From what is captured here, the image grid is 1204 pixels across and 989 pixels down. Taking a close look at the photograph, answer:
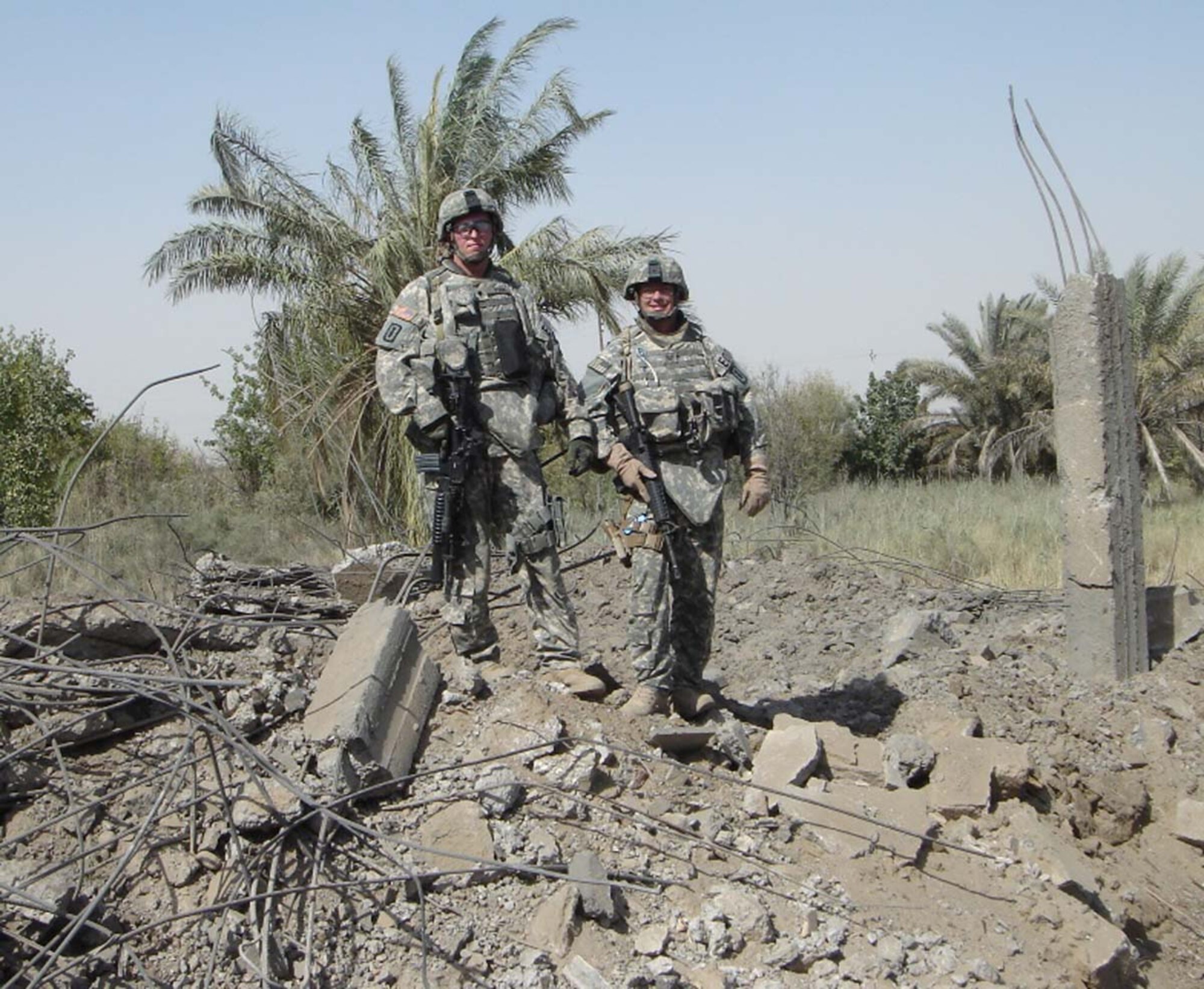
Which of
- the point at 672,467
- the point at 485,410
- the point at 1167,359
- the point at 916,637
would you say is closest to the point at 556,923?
the point at 672,467

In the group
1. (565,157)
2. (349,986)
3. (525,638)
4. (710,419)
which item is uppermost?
(565,157)

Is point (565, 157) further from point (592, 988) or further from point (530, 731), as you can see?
point (592, 988)

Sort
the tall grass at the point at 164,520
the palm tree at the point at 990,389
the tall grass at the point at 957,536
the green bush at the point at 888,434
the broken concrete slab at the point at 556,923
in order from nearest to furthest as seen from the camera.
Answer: the broken concrete slab at the point at 556,923 → the tall grass at the point at 957,536 → the tall grass at the point at 164,520 → the palm tree at the point at 990,389 → the green bush at the point at 888,434

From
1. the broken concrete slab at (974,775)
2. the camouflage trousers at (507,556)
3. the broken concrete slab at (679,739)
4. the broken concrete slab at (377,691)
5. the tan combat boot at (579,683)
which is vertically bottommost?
the broken concrete slab at (974,775)

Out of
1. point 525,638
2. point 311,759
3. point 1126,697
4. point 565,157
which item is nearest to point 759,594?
point 525,638

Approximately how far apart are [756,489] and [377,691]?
1994 mm

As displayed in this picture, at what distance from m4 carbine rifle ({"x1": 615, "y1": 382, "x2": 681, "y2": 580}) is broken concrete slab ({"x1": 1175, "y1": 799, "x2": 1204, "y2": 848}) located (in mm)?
2337

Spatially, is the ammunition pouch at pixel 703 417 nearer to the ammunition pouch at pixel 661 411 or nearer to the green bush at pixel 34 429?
the ammunition pouch at pixel 661 411

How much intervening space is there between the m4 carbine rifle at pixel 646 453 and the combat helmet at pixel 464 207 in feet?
3.05

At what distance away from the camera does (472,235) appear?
16.7 ft

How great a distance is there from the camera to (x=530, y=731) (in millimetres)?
4219

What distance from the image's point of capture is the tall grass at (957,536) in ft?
32.7

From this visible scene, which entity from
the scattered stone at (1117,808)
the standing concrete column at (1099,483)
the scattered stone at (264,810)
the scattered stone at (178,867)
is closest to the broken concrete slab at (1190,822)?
the scattered stone at (1117,808)

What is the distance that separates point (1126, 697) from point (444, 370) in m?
3.67
